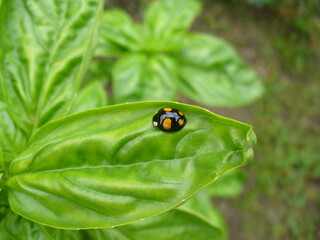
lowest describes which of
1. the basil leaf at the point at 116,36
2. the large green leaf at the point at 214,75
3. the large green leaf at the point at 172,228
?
the large green leaf at the point at 172,228

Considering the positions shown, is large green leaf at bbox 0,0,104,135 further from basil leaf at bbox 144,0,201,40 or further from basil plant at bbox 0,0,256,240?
basil leaf at bbox 144,0,201,40

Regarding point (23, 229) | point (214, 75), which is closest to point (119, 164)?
point (23, 229)

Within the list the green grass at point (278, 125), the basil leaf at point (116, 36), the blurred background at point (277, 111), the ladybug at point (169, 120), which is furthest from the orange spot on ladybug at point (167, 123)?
the green grass at point (278, 125)

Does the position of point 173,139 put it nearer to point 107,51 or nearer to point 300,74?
point 107,51

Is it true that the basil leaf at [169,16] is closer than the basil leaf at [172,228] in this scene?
No

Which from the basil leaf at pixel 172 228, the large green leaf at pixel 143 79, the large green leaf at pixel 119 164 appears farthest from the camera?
the large green leaf at pixel 143 79

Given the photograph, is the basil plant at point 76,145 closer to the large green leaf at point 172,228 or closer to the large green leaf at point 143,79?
the large green leaf at point 172,228
